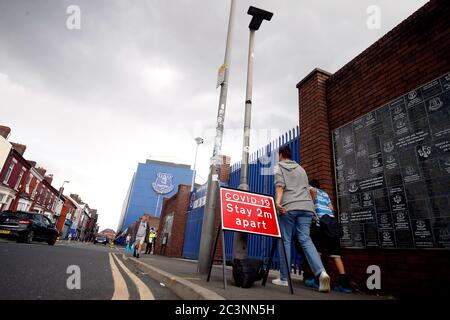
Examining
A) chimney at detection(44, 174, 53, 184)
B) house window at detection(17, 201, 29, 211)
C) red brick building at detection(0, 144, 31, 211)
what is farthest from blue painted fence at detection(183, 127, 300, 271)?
chimney at detection(44, 174, 53, 184)

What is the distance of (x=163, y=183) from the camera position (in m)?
59.8

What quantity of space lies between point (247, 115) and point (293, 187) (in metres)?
1.79

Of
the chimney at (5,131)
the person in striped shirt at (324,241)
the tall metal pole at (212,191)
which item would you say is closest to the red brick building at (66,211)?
the chimney at (5,131)

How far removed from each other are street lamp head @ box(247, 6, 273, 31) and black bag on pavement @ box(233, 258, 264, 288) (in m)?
4.95

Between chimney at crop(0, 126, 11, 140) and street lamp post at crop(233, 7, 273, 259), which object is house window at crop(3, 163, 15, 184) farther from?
street lamp post at crop(233, 7, 273, 259)

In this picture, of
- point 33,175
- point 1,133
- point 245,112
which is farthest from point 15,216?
point 33,175

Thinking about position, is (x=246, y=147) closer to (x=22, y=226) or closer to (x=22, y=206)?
(x=22, y=226)

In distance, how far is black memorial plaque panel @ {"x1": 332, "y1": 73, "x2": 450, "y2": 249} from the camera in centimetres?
327

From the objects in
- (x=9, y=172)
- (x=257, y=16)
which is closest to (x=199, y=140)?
(x=257, y=16)

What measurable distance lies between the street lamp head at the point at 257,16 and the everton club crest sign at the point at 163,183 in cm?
5637

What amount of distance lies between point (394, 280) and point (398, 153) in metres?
1.78

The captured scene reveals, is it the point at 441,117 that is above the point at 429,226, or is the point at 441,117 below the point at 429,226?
above

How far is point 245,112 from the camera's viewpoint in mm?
5000

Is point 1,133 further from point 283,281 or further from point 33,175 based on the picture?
point 283,281
